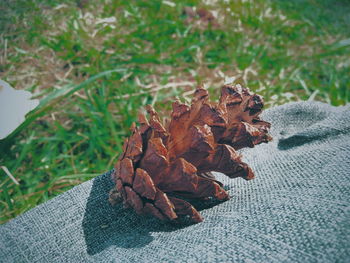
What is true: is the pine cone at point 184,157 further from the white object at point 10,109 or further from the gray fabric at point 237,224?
the white object at point 10,109

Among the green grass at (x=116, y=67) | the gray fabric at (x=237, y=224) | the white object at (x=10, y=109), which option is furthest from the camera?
the green grass at (x=116, y=67)

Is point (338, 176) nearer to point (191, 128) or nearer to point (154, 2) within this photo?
point (191, 128)

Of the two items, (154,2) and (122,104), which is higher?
(154,2)

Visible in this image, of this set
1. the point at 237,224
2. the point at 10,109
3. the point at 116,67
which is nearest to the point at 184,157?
the point at 237,224

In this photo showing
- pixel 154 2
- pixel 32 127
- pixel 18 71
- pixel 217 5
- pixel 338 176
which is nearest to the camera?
pixel 338 176

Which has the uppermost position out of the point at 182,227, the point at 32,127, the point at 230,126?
the point at 230,126

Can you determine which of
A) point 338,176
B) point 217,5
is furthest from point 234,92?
point 217,5

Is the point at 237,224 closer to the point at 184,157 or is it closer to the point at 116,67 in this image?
the point at 184,157

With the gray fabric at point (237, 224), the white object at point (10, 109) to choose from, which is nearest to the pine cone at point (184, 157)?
the gray fabric at point (237, 224)
